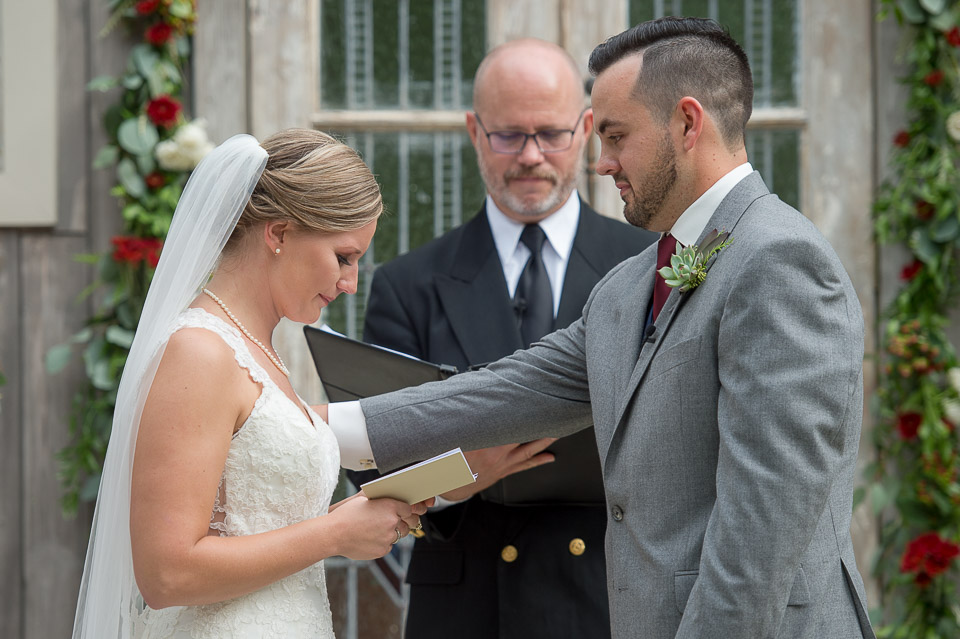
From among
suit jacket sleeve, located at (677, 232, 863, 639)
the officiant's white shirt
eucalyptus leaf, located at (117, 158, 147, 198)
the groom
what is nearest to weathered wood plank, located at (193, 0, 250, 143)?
eucalyptus leaf, located at (117, 158, 147, 198)

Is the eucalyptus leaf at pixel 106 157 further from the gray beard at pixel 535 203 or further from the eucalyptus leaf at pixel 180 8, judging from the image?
the gray beard at pixel 535 203

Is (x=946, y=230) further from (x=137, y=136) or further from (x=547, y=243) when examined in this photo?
(x=137, y=136)

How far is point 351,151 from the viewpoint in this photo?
1.89m

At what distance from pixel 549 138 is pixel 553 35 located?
79 cm

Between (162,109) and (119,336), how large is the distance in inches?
27.8

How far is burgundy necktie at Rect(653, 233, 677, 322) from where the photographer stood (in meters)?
1.83

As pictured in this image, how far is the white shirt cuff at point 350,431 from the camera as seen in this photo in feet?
7.12

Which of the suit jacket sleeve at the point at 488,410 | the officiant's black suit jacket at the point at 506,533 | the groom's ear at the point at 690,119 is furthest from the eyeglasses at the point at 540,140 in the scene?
the groom's ear at the point at 690,119

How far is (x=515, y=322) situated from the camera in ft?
8.34

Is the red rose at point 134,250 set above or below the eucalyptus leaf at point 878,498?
above

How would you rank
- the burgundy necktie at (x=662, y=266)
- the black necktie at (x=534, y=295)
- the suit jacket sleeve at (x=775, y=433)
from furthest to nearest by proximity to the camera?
the black necktie at (x=534, y=295)
the burgundy necktie at (x=662, y=266)
the suit jacket sleeve at (x=775, y=433)

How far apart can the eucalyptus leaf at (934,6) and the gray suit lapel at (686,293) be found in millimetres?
1816

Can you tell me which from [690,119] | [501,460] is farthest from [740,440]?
[501,460]

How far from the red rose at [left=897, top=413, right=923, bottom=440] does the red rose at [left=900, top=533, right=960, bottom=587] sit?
31cm
